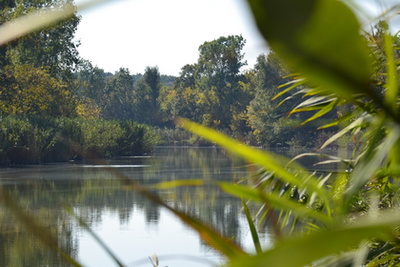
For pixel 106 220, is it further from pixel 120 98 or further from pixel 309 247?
pixel 120 98

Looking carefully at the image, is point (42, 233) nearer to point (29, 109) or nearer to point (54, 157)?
point (54, 157)

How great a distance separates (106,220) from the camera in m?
10.5

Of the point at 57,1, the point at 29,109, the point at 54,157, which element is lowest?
the point at 54,157

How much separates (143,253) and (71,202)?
419 cm

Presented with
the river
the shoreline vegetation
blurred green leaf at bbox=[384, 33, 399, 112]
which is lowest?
the river

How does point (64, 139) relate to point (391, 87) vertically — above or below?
above

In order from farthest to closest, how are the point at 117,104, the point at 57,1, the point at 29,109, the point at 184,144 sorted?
the point at 117,104
the point at 184,144
the point at 57,1
the point at 29,109

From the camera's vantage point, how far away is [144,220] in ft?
35.6

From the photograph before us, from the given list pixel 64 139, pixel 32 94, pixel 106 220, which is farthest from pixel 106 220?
pixel 32 94

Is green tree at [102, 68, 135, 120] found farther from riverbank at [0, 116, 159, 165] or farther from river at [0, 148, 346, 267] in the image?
river at [0, 148, 346, 267]

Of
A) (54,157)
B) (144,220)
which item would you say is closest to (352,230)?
(144,220)

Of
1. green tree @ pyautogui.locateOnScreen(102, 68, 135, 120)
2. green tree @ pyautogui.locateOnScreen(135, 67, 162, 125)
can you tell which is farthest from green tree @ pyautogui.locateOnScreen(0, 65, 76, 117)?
green tree @ pyautogui.locateOnScreen(102, 68, 135, 120)

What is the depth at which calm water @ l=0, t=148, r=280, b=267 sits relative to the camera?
25.9 ft

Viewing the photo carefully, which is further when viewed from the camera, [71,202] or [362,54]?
[71,202]
